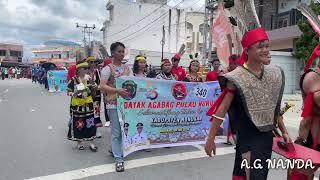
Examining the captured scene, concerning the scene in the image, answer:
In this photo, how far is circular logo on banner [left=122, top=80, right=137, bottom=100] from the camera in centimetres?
624

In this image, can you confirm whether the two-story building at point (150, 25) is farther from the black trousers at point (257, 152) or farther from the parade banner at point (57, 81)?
the black trousers at point (257, 152)

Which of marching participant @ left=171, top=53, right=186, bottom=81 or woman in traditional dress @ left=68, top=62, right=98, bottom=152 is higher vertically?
marching participant @ left=171, top=53, right=186, bottom=81

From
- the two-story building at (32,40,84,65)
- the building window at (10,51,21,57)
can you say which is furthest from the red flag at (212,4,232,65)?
the building window at (10,51,21,57)

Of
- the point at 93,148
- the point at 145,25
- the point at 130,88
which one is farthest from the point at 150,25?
the point at 130,88

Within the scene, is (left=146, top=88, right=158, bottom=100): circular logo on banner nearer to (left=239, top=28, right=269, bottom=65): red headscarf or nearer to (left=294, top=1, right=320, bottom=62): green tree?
(left=239, top=28, right=269, bottom=65): red headscarf

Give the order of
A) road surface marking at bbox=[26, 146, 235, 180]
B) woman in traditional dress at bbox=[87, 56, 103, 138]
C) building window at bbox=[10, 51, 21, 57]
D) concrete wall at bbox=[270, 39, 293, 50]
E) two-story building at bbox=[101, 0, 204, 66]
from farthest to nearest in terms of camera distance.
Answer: building window at bbox=[10, 51, 21, 57]
two-story building at bbox=[101, 0, 204, 66]
concrete wall at bbox=[270, 39, 293, 50]
woman in traditional dress at bbox=[87, 56, 103, 138]
road surface marking at bbox=[26, 146, 235, 180]

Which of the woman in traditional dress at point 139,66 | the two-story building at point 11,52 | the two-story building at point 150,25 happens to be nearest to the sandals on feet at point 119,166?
the woman in traditional dress at point 139,66

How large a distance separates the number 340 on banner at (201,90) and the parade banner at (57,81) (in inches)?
775

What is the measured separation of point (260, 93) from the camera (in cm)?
331

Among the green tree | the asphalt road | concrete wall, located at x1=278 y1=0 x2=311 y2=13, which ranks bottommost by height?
the asphalt road

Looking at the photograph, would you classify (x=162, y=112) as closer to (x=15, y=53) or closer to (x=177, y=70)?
(x=177, y=70)

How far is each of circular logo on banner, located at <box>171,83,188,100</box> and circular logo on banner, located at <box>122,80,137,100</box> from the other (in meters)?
0.81

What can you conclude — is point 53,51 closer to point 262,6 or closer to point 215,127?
point 262,6

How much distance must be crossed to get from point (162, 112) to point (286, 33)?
71.2 ft
